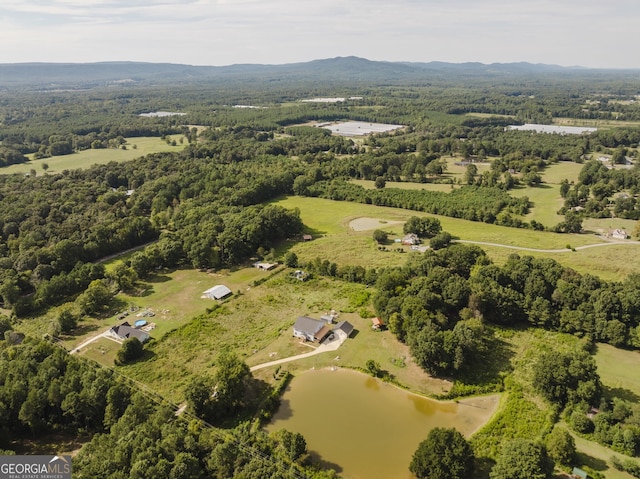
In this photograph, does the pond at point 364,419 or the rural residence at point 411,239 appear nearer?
the pond at point 364,419

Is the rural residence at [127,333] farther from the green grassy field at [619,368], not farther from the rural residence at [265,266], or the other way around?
the green grassy field at [619,368]

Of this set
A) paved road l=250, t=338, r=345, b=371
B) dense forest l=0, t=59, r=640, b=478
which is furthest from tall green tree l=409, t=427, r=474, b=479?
paved road l=250, t=338, r=345, b=371

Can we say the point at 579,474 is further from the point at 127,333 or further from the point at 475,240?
the point at 475,240

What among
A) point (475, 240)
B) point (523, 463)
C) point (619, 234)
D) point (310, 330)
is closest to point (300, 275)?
point (310, 330)

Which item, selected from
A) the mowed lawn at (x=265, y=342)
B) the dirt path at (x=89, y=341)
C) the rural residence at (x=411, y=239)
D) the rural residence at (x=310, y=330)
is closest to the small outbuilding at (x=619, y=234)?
the rural residence at (x=411, y=239)

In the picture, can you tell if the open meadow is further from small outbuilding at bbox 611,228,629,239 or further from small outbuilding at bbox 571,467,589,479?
small outbuilding at bbox 571,467,589,479

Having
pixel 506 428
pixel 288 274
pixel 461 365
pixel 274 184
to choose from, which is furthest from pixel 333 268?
pixel 274 184
